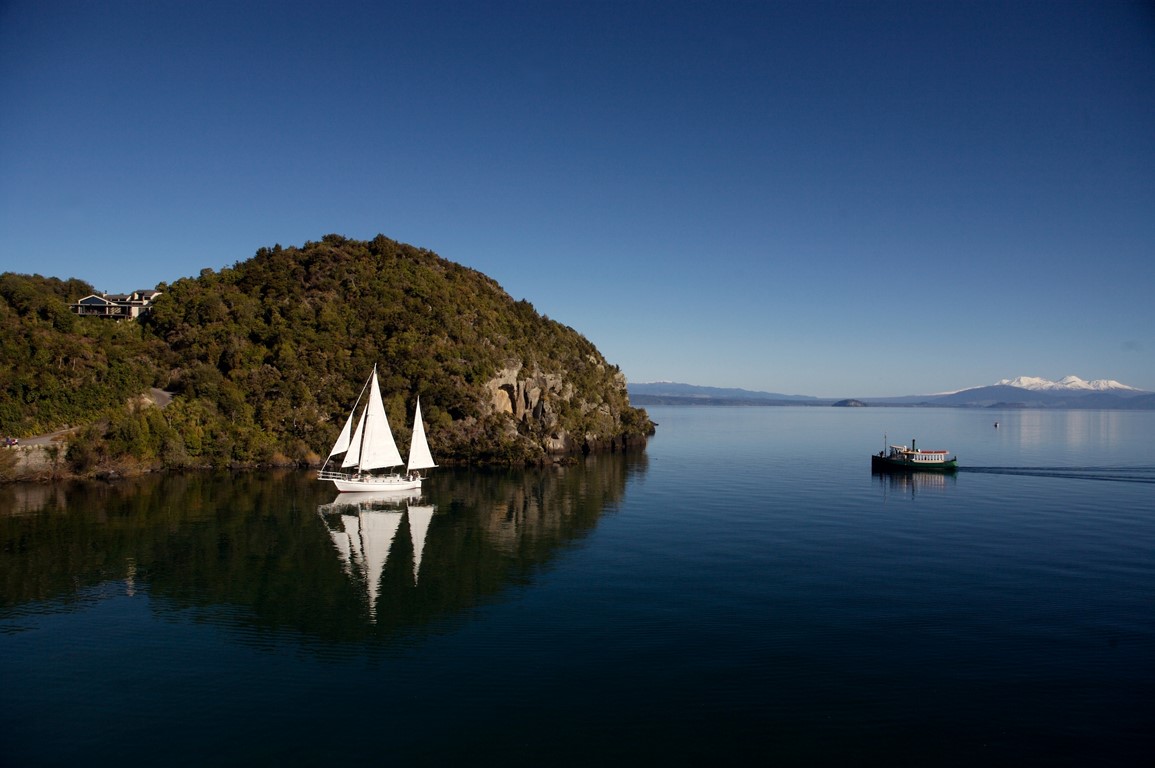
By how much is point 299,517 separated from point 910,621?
45.8 metres

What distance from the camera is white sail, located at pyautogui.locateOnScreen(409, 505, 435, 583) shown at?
41.7 meters

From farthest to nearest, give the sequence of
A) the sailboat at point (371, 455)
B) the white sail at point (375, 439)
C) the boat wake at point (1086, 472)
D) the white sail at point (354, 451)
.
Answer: the boat wake at point (1086, 472) < the white sail at point (354, 451) < the white sail at point (375, 439) < the sailboat at point (371, 455)

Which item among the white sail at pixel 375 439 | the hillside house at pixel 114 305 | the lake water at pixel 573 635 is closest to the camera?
the lake water at pixel 573 635

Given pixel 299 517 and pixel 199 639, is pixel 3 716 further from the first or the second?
pixel 299 517

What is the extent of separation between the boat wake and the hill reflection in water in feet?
169

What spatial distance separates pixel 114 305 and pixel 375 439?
263ft

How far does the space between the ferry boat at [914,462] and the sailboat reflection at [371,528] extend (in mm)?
59536

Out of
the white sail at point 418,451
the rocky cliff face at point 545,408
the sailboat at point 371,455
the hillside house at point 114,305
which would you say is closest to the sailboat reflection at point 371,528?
the sailboat at point 371,455

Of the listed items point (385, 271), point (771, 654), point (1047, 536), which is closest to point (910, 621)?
point (771, 654)

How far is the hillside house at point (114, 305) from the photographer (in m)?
110

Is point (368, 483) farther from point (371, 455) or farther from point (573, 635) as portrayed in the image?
point (573, 635)

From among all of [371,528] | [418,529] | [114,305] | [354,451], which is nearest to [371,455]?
[354,451]

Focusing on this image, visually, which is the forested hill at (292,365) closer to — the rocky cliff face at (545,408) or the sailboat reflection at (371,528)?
the rocky cliff face at (545,408)

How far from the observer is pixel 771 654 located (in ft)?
88.7
